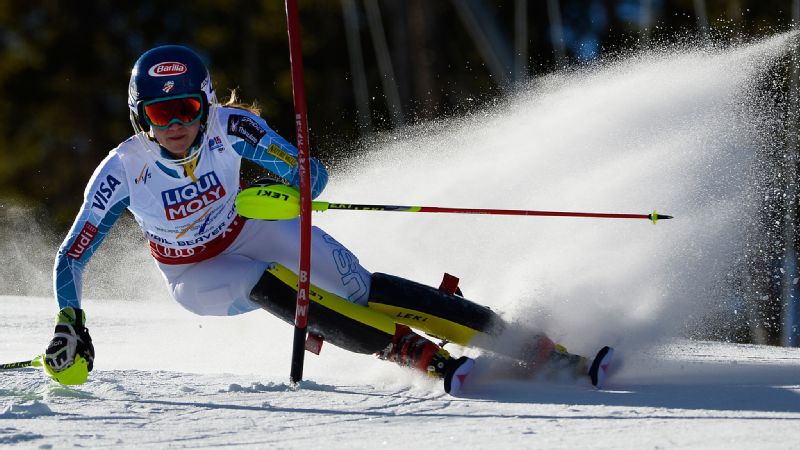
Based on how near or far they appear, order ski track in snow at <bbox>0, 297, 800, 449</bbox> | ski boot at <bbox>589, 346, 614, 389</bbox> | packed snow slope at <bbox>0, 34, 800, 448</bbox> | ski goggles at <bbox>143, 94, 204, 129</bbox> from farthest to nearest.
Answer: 1. ski goggles at <bbox>143, 94, 204, 129</bbox>
2. ski boot at <bbox>589, 346, 614, 389</bbox>
3. packed snow slope at <bbox>0, 34, 800, 448</bbox>
4. ski track in snow at <bbox>0, 297, 800, 449</bbox>

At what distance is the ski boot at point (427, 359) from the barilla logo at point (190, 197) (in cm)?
96

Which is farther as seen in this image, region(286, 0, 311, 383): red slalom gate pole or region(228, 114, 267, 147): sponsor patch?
region(228, 114, 267, 147): sponsor patch

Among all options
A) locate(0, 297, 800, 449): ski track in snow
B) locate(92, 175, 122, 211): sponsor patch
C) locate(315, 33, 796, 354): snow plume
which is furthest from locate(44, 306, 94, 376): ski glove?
locate(315, 33, 796, 354): snow plume

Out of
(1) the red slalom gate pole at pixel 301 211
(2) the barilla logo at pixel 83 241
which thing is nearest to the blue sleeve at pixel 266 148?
(1) the red slalom gate pole at pixel 301 211

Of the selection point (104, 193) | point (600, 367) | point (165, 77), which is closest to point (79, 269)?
point (104, 193)

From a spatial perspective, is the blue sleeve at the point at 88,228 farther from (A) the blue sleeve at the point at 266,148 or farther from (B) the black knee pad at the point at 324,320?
(B) the black knee pad at the point at 324,320

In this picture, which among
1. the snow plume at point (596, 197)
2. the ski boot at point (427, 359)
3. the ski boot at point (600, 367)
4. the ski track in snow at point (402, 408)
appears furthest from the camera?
the snow plume at point (596, 197)

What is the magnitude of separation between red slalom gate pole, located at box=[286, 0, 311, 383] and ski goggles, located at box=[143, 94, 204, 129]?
0.40 m

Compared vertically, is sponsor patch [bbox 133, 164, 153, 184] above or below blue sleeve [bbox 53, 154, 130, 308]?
above

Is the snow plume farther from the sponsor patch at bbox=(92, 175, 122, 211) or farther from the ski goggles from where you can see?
the sponsor patch at bbox=(92, 175, 122, 211)

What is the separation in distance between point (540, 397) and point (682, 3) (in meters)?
9.98

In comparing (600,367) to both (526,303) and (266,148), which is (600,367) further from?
(266,148)

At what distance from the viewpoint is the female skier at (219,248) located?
396 cm

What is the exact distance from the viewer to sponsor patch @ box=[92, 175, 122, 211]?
13.3ft
